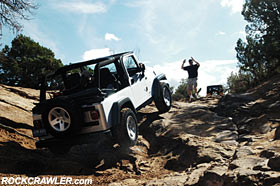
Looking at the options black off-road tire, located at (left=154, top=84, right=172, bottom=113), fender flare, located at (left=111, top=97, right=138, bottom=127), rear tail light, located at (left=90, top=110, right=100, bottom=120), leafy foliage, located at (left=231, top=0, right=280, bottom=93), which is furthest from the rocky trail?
leafy foliage, located at (left=231, top=0, right=280, bottom=93)

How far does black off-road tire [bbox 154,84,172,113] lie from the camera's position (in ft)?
21.3

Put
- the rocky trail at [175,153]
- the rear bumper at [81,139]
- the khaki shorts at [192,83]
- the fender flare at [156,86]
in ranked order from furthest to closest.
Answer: the khaki shorts at [192,83] → the fender flare at [156,86] → the rear bumper at [81,139] → the rocky trail at [175,153]

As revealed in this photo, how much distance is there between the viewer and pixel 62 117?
398cm

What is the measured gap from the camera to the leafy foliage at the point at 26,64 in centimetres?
2184

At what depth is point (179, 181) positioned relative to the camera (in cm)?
313

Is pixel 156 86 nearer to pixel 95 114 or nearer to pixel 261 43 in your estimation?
pixel 95 114

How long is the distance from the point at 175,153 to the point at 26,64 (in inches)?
876

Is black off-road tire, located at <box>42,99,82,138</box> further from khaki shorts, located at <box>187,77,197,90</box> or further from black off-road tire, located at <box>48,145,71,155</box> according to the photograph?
khaki shorts, located at <box>187,77,197,90</box>

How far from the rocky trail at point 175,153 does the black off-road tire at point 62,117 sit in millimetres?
747

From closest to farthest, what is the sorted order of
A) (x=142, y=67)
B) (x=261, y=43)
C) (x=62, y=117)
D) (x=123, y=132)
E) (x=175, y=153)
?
1. (x=62, y=117)
2. (x=123, y=132)
3. (x=175, y=153)
4. (x=142, y=67)
5. (x=261, y=43)

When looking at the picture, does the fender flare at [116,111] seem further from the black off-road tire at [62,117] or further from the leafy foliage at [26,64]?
the leafy foliage at [26,64]

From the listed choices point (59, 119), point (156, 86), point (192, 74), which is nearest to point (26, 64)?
point (192, 74)

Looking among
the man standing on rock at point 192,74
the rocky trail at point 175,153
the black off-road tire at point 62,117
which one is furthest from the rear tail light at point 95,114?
the man standing on rock at point 192,74

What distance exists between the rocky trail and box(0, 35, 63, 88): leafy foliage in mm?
17014
